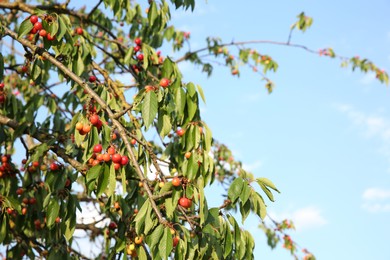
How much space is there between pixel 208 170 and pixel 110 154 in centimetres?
46

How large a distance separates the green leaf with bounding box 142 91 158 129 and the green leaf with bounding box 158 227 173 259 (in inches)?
18.1

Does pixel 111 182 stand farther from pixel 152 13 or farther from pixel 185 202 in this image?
pixel 152 13

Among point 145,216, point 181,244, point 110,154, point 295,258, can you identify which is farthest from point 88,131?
point 295,258

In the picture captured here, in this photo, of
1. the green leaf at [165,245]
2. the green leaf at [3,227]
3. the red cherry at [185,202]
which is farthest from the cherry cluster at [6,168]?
the green leaf at [165,245]

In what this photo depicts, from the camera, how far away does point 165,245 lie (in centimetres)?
170

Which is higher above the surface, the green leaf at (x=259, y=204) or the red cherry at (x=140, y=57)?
the red cherry at (x=140, y=57)

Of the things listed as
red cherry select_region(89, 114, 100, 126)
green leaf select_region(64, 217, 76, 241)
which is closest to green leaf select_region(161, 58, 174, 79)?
red cherry select_region(89, 114, 100, 126)

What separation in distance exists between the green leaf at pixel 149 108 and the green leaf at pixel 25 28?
78cm

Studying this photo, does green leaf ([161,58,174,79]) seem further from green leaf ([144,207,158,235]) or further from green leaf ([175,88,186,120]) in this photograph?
green leaf ([144,207,158,235])

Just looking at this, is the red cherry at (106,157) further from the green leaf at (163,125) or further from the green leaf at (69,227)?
the green leaf at (69,227)

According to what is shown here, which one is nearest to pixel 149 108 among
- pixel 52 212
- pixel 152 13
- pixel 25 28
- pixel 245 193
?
pixel 245 193

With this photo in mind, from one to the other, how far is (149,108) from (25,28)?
0.84m

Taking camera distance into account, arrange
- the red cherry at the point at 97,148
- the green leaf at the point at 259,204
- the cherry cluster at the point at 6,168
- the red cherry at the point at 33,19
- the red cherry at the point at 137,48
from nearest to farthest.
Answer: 1. the green leaf at the point at 259,204
2. the red cherry at the point at 97,148
3. the red cherry at the point at 33,19
4. the cherry cluster at the point at 6,168
5. the red cherry at the point at 137,48

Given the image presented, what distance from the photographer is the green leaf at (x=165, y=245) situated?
169 cm
